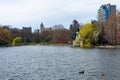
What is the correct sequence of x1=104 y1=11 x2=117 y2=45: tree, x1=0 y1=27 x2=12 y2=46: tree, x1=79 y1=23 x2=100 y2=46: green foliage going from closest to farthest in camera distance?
x1=104 y1=11 x2=117 y2=45: tree, x1=79 y1=23 x2=100 y2=46: green foliage, x1=0 y1=27 x2=12 y2=46: tree

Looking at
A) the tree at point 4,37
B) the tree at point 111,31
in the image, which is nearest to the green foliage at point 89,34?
the tree at point 111,31

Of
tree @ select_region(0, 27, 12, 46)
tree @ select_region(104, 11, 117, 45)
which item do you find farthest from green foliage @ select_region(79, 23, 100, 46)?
tree @ select_region(0, 27, 12, 46)

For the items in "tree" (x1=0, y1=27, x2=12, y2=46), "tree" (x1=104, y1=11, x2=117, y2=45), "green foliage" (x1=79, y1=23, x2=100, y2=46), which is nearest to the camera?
"tree" (x1=104, y1=11, x2=117, y2=45)

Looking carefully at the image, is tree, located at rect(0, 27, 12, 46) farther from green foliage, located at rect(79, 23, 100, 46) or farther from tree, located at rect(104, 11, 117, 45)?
tree, located at rect(104, 11, 117, 45)

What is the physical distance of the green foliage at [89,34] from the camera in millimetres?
131375

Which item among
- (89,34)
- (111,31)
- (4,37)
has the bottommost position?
(4,37)

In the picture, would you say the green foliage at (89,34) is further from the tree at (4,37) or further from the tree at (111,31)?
the tree at (4,37)

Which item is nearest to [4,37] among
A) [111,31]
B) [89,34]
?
[89,34]

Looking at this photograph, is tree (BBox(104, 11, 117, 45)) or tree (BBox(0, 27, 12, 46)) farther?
tree (BBox(0, 27, 12, 46))

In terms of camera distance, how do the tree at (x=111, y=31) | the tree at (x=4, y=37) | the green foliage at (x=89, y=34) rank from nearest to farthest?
the tree at (x=111, y=31) → the green foliage at (x=89, y=34) → the tree at (x=4, y=37)

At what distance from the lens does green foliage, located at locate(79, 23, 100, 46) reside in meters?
131

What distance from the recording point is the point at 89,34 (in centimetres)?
13338

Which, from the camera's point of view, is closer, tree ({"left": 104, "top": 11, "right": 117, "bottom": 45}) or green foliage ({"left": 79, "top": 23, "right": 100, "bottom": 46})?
tree ({"left": 104, "top": 11, "right": 117, "bottom": 45})

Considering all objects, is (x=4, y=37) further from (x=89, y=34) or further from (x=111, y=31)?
(x=111, y=31)
